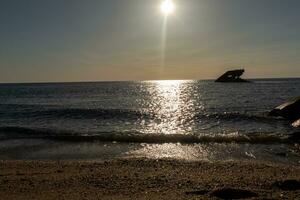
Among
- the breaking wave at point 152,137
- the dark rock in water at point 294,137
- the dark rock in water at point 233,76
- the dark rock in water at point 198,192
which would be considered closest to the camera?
the dark rock in water at point 198,192

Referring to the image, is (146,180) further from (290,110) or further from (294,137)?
(290,110)

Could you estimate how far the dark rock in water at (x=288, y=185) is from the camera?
10.7 m

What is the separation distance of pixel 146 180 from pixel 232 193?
3119mm

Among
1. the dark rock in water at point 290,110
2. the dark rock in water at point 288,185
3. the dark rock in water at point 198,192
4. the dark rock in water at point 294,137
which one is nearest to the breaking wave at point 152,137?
the dark rock in water at point 294,137

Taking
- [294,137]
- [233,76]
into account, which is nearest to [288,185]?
[294,137]

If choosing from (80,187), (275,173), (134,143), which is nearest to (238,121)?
(134,143)

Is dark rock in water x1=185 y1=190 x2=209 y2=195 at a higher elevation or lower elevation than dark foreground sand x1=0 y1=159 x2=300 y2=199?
higher

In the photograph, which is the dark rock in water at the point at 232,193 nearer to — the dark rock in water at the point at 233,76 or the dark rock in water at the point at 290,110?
the dark rock in water at the point at 290,110

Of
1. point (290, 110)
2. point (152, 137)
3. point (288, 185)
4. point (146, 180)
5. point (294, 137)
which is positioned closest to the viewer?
point (288, 185)

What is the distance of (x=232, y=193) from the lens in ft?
33.6

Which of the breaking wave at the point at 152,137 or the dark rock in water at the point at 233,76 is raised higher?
the dark rock in water at the point at 233,76

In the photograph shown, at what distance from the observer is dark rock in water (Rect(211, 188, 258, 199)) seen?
9953mm

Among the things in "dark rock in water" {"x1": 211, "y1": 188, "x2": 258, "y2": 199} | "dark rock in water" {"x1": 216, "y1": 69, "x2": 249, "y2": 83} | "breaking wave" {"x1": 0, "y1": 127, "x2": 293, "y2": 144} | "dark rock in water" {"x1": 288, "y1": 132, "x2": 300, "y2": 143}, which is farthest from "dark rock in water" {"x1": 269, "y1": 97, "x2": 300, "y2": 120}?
"dark rock in water" {"x1": 216, "y1": 69, "x2": 249, "y2": 83}

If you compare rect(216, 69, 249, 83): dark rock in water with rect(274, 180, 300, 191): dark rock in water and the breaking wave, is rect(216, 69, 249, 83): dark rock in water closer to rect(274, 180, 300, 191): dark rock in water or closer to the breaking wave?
the breaking wave
